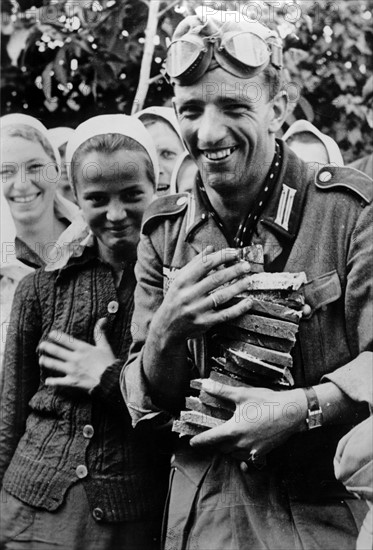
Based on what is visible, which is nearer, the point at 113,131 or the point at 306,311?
the point at 306,311

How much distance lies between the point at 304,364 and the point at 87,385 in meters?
0.93

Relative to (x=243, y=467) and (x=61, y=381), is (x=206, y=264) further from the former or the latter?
(x=61, y=381)

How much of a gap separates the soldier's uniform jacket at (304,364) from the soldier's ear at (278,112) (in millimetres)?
92

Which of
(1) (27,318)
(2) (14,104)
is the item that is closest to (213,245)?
(1) (27,318)

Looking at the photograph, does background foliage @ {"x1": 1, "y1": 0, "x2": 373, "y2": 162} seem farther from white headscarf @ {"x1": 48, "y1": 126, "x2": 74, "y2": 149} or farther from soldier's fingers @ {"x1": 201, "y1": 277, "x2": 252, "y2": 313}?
soldier's fingers @ {"x1": 201, "y1": 277, "x2": 252, "y2": 313}

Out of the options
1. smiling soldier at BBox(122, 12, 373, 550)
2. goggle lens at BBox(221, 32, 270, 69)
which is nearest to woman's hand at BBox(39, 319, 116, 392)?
smiling soldier at BBox(122, 12, 373, 550)

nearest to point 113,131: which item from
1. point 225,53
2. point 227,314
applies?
point 225,53

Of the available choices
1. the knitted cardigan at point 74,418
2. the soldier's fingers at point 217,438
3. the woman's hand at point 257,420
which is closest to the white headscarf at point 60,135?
the knitted cardigan at point 74,418

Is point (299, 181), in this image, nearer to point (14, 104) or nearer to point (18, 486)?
point (14, 104)

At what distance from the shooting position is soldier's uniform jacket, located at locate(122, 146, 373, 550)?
10.6ft

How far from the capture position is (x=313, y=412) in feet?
10.4

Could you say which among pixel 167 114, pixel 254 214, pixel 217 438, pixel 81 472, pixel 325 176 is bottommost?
pixel 81 472

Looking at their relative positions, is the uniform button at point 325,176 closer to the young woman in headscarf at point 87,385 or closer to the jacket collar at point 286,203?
the jacket collar at point 286,203

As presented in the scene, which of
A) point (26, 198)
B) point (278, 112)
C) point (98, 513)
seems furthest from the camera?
point (26, 198)
